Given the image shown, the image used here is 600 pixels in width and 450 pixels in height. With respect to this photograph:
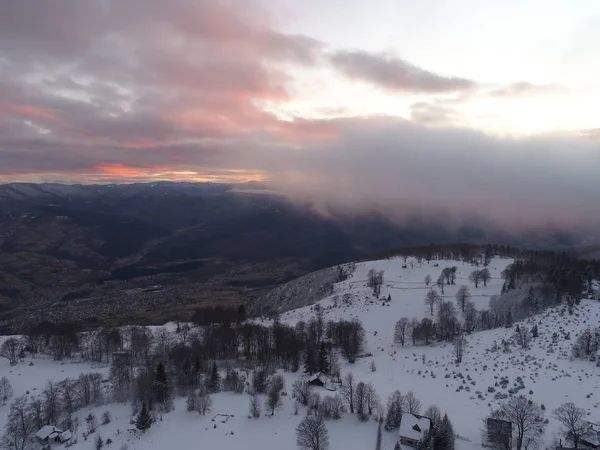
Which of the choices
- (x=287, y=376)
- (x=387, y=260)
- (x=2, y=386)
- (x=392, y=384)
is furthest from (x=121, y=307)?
(x=392, y=384)

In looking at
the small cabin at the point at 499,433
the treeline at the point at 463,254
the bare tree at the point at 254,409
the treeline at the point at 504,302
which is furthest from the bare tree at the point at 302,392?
the treeline at the point at 463,254

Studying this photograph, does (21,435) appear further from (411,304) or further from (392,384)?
(411,304)

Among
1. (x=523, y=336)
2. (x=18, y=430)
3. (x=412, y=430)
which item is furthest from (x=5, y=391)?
(x=523, y=336)

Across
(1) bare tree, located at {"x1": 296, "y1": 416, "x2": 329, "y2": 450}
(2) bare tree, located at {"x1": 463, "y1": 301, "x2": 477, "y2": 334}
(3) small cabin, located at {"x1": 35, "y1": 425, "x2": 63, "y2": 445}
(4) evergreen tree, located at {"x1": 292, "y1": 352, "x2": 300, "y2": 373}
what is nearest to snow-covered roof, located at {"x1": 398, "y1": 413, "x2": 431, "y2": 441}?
(1) bare tree, located at {"x1": 296, "y1": 416, "x2": 329, "y2": 450}

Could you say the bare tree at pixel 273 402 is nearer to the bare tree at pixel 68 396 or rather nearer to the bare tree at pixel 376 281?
the bare tree at pixel 68 396

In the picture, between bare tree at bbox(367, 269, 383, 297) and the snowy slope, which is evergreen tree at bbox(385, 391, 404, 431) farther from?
bare tree at bbox(367, 269, 383, 297)
